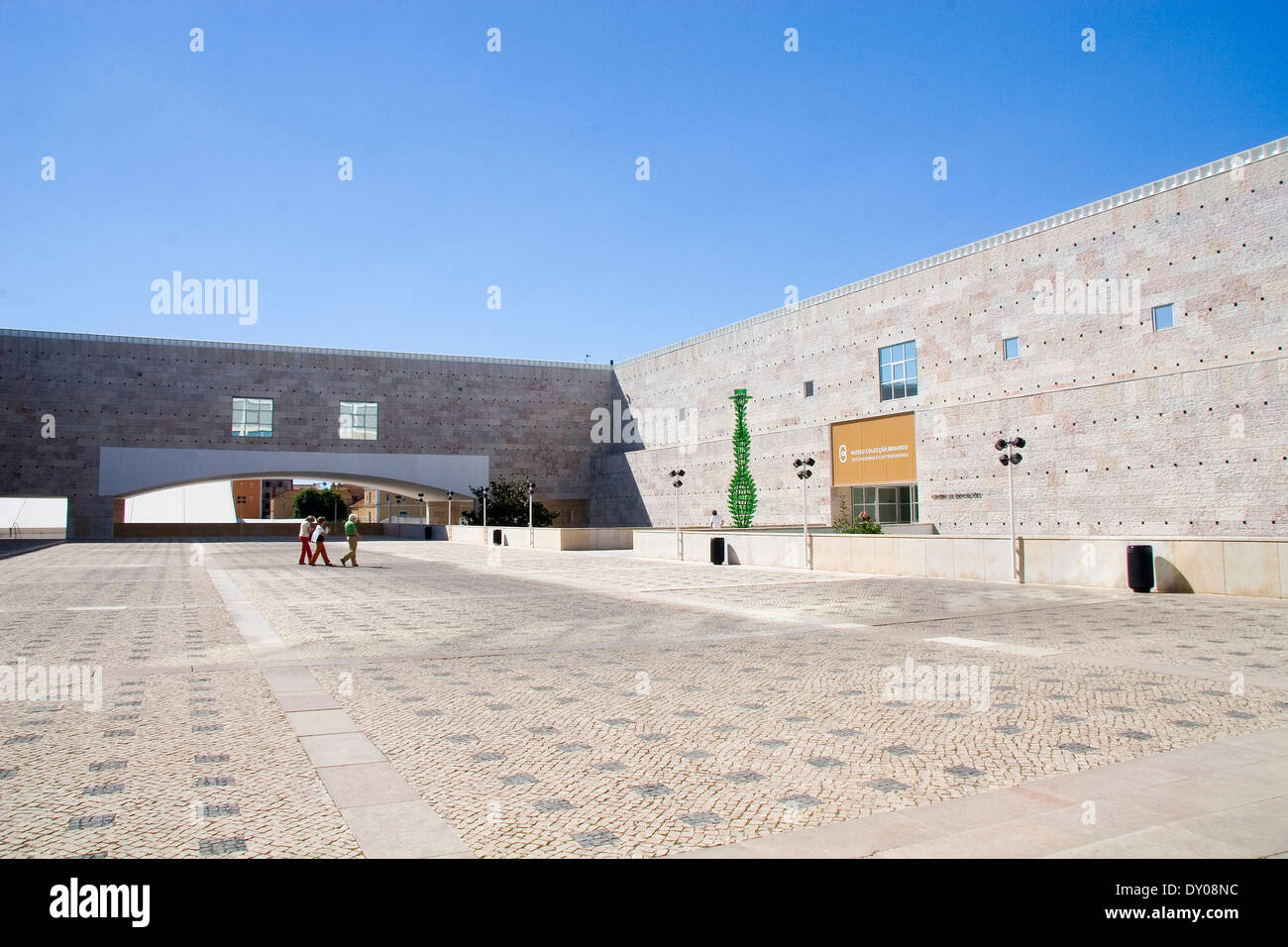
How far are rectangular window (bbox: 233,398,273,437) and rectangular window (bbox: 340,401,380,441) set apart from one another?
4.81 m

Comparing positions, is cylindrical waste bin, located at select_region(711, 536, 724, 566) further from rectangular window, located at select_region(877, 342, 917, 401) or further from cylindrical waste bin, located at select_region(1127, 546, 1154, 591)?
rectangular window, located at select_region(877, 342, 917, 401)

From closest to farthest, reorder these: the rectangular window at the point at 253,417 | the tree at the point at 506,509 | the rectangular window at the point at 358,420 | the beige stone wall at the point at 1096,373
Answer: the beige stone wall at the point at 1096,373 → the tree at the point at 506,509 → the rectangular window at the point at 253,417 → the rectangular window at the point at 358,420

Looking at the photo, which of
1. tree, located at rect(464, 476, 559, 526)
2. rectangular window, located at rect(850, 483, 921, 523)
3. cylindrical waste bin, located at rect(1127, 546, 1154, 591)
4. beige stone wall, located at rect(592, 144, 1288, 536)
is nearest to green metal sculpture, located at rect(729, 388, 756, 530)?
beige stone wall, located at rect(592, 144, 1288, 536)

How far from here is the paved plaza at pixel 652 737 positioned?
4512mm

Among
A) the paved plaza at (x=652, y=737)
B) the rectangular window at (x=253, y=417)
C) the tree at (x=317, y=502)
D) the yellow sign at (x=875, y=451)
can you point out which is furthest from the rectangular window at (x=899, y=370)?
the tree at (x=317, y=502)

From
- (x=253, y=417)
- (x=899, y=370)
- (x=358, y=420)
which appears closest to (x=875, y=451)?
(x=899, y=370)

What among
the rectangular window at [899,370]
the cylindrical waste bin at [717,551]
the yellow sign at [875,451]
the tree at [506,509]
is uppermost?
the rectangular window at [899,370]

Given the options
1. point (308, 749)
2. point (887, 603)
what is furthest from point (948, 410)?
point (308, 749)

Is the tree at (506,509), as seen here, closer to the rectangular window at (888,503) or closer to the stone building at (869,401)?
the stone building at (869,401)

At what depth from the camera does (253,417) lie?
6150cm

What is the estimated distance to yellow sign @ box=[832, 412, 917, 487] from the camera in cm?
4003

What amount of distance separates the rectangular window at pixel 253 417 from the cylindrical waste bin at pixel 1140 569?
57.1 m
